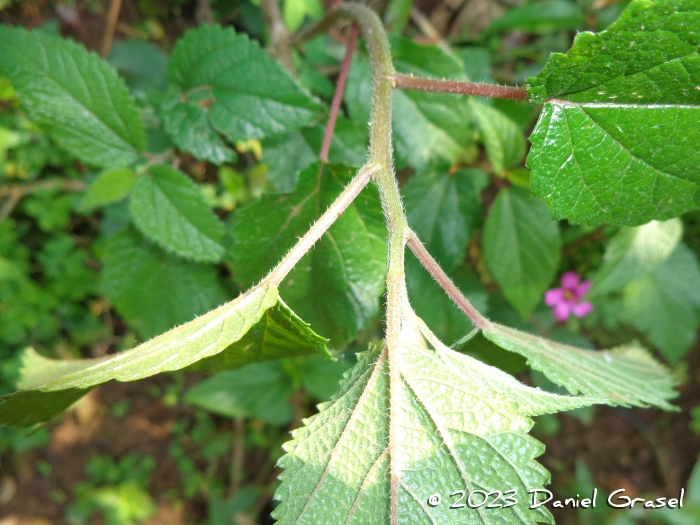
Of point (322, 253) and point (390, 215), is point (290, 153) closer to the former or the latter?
point (322, 253)

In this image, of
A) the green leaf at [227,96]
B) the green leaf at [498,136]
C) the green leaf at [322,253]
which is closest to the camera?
the green leaf at [322,253]

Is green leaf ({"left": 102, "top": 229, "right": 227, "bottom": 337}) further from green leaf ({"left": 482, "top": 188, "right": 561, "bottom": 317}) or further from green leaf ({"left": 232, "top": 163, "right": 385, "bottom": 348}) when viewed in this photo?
green leaf ({"left": 482, "top": 188, "right": 561, "bottom": 317})

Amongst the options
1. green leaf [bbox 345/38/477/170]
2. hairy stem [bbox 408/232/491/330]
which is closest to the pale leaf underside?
hairy stem [bbox 408/232/491/330]

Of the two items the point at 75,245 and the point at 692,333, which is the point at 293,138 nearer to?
the point at 75,245

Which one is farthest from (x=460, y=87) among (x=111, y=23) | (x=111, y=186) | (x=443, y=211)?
(x=111, y=23)

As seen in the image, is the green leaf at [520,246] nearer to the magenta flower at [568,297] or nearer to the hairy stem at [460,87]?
the magenta flower at [568,297]

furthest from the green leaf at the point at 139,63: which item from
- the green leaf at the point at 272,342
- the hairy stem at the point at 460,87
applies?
the green leaf at the point at 272,342

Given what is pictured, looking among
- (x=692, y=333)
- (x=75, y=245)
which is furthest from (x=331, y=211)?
(x=75, y=245)
